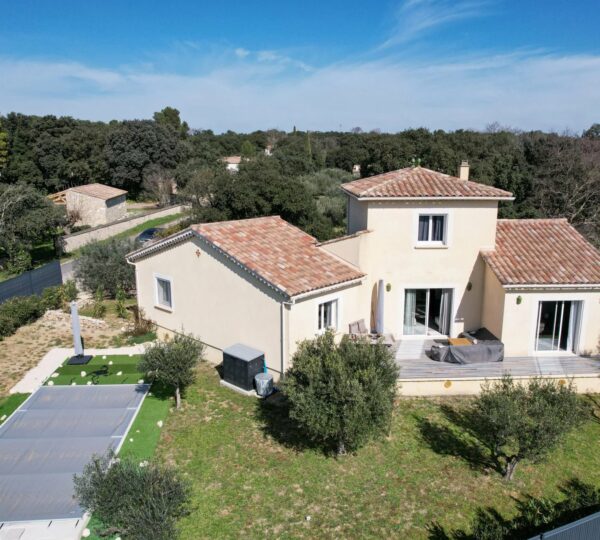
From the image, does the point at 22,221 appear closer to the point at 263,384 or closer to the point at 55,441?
the point at 55,441

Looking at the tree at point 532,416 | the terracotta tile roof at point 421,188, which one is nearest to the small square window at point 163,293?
the terracotta tile roof at point 421,188

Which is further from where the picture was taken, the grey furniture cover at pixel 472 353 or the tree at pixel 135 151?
the tree at pixel 135 151

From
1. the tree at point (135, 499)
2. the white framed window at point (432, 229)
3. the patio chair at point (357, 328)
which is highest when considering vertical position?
the white framed window at point (432, 229)

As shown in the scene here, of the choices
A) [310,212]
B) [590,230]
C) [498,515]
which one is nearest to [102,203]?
[310,212]

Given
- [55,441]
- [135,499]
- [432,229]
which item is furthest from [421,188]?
[55,441]

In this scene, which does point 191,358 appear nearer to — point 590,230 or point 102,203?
point 590,230

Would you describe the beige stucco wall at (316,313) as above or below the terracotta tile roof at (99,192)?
below

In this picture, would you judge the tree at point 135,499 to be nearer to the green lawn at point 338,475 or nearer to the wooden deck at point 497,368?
the green lawn at point 338,475
